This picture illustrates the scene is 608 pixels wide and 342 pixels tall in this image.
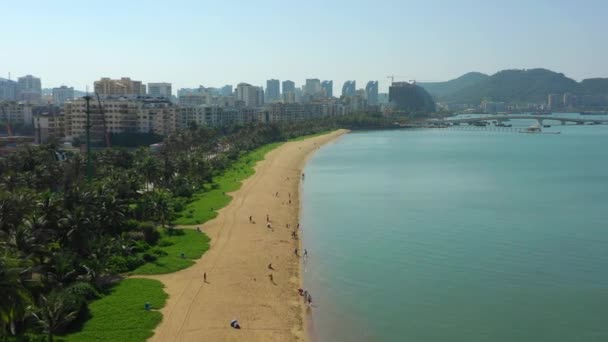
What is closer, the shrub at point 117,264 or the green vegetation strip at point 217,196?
the shrub at point 117,264

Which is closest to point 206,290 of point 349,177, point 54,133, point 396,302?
point 396,302

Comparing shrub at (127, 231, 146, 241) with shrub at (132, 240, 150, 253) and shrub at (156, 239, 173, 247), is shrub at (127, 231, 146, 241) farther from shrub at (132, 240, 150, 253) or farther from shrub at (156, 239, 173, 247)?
shrub at (156, 239, 173, 247)

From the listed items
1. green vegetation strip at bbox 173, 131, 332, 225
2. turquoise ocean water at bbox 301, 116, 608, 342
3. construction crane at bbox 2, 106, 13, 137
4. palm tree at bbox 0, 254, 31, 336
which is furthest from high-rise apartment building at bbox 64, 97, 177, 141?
palm tree at bbox 0, 254, 31, 336

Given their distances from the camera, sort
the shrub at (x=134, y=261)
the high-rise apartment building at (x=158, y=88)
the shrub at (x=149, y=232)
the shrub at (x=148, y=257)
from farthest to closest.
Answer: the high-rise apartment building at (x=158, y=88) < the shrub at (x=149, y=232) < the shrub at (x=148, y=257) < the shrub at (x=134, y=261)

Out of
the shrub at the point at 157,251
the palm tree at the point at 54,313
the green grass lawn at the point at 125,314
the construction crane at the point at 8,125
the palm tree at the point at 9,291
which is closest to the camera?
the palm tree at the point at 9,291

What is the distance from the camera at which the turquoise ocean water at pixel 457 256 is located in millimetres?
24250

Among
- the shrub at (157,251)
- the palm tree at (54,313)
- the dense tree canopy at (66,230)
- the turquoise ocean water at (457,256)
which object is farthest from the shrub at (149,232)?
the palm tree at (54,313)

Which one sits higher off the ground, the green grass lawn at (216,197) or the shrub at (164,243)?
the green grass lawn at (216,197)

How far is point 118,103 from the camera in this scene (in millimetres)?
95375

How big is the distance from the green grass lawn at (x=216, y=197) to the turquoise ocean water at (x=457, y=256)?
7.03m

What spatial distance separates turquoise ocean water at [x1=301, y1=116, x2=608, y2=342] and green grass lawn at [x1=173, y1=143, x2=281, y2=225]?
7.03 m

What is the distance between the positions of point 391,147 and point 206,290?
307ft

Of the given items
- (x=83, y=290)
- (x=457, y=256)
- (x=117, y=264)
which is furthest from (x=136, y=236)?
(x=457, y=256)

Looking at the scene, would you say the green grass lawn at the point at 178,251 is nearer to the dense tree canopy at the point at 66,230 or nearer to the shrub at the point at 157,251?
the shrub at the point at 157,251
